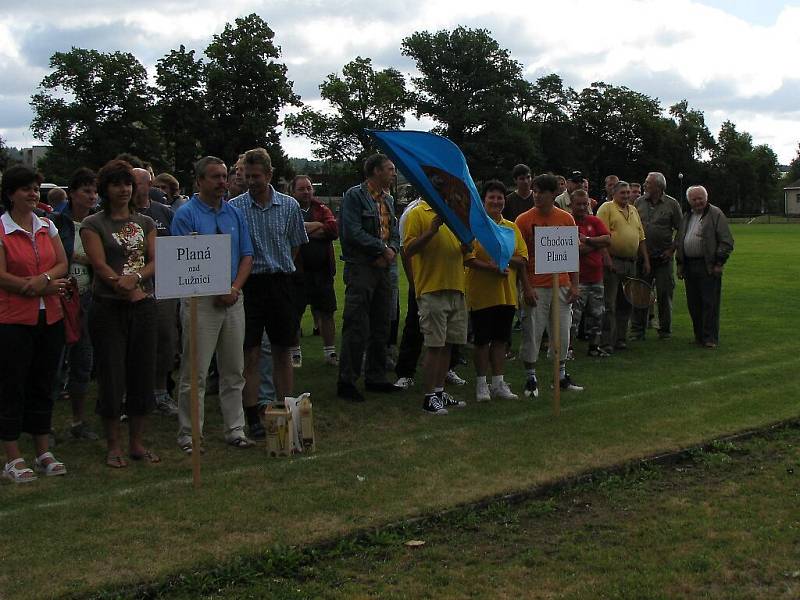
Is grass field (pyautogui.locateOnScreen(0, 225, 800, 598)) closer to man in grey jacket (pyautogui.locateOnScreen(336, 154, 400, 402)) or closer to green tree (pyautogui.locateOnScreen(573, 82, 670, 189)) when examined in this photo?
man in grey jacket (pyautogui.locateOnScreen(336, 154, 400, 402))

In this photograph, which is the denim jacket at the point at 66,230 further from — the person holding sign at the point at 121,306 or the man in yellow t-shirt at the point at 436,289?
the man in yellow t-shirt at the point at 436,289

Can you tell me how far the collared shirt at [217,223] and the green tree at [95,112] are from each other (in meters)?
58.6

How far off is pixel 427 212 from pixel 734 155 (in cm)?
11237

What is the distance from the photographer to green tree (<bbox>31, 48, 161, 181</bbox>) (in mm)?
63125

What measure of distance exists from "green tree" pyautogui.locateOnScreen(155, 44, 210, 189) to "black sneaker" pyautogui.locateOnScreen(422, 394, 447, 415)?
58.0 m

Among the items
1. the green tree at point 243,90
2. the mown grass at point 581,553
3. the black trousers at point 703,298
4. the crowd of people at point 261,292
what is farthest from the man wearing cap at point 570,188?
the green tree at point 243,90

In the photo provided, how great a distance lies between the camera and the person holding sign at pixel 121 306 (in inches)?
250

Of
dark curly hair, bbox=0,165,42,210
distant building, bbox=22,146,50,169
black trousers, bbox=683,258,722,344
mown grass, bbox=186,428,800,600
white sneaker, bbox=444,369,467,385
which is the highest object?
distant building, bbox=22,146,50,169

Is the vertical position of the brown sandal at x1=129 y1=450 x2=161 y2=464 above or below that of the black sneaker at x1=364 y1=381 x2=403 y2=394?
below

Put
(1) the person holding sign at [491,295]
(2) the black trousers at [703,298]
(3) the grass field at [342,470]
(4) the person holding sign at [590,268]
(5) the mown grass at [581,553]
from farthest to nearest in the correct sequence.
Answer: (2) the black trousers at [703,298]
(4) the person holding sign at [590,268]
(1) the person holding sign at [491,295]
(3) the grass field at [342,470]
(5) the mown grass at [581,553]

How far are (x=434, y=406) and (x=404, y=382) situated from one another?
1.19 metres

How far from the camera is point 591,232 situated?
34.9 feet

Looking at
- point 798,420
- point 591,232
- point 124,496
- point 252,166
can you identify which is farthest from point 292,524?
point 591,232

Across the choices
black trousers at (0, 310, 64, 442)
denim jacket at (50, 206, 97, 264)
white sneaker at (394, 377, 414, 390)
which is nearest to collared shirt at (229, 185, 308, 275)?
denim jacket at (50, 206, 97, 264)
